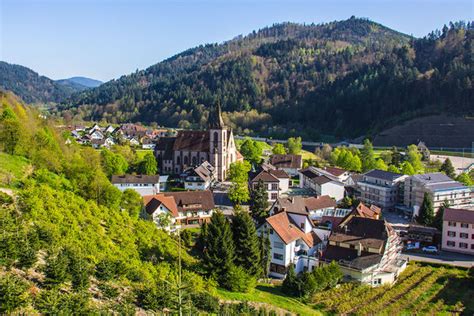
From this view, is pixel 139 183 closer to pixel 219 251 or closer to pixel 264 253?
pixel 264 253

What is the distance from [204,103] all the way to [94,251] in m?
118

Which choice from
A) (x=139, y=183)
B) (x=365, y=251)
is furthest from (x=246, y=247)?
(x=139, y=183)

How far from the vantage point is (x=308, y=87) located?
141 meters

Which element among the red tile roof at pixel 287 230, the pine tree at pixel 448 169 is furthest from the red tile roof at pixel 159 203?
the pine tree at pixel 448 169

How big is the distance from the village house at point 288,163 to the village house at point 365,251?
27701 mm

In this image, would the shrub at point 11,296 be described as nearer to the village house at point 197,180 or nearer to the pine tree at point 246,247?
the pine tree at point 246,247

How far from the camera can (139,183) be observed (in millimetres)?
41844

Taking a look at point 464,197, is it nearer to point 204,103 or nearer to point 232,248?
point 232,248

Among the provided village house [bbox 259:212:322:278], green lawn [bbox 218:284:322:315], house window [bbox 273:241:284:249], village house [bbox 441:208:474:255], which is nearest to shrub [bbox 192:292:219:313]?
green lawn [bbox 218:284:322:315]

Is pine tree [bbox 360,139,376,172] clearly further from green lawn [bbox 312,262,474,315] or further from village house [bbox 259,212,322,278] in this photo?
village house [bbox 259,212,322,278]

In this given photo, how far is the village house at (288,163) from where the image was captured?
5881 cm

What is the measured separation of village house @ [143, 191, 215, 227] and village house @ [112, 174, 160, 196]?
6.04 m

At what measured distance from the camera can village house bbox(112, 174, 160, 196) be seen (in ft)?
135

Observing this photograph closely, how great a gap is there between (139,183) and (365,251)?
23.4 m
